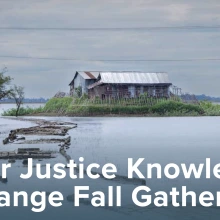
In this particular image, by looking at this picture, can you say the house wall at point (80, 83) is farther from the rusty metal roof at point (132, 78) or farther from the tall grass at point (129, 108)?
the rusty metal roof at point (132, 78)

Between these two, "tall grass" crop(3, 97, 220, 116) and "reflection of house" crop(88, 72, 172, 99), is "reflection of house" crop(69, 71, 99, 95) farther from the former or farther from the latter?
"tall grass" crop(3, 97, 220, 116)

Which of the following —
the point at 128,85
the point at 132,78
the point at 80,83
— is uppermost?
the point at 132,78

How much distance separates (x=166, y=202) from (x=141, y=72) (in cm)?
5909

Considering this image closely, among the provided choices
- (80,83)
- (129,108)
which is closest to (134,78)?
(129,108)

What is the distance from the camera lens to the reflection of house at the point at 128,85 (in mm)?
69125

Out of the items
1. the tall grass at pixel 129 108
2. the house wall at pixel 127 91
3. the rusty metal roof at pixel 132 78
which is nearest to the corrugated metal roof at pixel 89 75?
the rusty metal roof at pixel 132 78

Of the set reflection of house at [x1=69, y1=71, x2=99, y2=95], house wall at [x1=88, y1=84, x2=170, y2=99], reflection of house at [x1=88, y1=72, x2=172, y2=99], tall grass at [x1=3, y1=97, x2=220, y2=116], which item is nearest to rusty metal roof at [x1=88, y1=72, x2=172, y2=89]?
reflection of house at [x1=88, y1=72, x2=172, y2=99]

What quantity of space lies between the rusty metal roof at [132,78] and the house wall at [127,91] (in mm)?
709

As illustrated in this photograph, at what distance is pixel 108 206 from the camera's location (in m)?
13.4

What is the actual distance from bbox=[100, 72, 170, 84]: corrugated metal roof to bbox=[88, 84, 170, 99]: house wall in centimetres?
72

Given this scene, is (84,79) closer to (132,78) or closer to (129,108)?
(132,78)

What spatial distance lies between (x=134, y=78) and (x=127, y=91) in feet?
6.73

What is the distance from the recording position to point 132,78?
70.1m

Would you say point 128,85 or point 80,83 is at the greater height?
point 80,83
